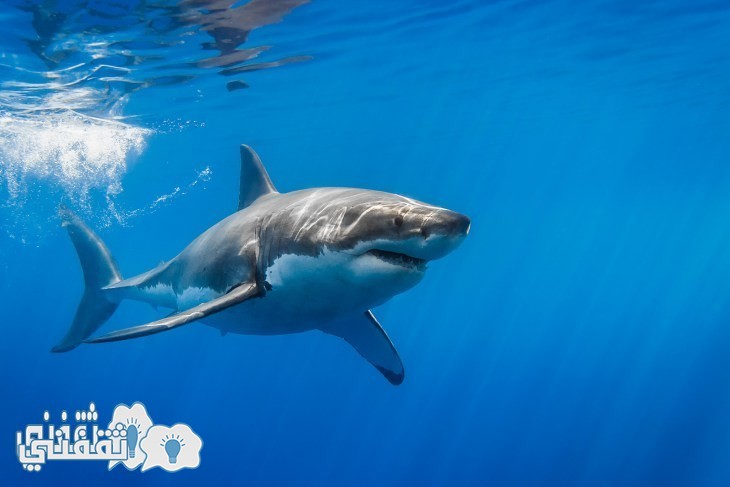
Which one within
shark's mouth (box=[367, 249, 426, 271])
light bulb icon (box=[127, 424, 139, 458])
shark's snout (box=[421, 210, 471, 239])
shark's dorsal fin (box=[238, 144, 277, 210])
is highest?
shark's snout (box=[421, 210, 471, 239])

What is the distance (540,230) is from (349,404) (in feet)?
265

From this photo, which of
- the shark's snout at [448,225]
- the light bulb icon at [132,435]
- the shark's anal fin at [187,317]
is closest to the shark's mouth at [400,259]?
the shark's snout at [448,225]

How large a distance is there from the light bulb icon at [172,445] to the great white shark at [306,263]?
708 cm

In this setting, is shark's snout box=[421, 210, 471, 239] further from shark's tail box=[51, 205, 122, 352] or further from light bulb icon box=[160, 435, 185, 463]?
light bulb icon box=[160, 435, 185, 463]

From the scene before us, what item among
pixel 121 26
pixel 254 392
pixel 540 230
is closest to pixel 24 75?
pixel 121 26

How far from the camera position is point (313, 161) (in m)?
39.5

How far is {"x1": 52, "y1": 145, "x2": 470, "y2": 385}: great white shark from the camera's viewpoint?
3.96 m

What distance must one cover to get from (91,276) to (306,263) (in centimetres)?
673

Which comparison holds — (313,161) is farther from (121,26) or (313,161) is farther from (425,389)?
(121,26)

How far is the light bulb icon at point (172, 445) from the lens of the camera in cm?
1349

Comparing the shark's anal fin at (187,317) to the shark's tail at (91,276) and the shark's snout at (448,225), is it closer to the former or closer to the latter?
the shark's snout at (448,225)

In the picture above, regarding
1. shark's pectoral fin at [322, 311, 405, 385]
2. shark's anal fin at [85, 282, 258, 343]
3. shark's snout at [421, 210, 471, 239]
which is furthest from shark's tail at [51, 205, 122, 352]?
shark's snout at [421, 210, 471, 239]

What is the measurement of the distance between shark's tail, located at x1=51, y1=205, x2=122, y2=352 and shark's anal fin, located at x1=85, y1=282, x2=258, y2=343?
522cm

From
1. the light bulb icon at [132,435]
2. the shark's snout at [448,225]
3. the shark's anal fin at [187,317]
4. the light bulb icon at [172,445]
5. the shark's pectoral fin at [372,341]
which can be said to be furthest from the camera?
the light bulb icon at [172,445]
